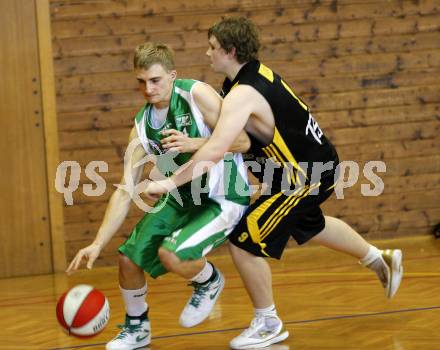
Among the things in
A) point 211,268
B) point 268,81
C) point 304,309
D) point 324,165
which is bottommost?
point 304,309

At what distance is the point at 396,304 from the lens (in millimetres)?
5164

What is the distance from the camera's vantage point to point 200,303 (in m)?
4.38

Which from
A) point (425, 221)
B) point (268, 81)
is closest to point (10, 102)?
point (268, 81)

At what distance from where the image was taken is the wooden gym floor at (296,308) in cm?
453

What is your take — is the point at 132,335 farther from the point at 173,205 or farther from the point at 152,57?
the point at 152,57

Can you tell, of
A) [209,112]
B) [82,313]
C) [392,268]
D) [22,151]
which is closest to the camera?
[82,313]

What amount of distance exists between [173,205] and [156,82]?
0.64m

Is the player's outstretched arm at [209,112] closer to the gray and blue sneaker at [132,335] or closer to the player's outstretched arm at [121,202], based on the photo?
the player's outstretched arm at [121,202]

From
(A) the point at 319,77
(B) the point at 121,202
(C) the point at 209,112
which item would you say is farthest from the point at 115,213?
(A) the point at 319,77

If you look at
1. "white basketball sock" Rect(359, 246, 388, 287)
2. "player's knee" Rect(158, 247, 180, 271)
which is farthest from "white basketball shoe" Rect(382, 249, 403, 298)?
"player's knee" Rect(158, 247, 180, 271)

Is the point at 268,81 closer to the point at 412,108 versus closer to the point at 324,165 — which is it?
the point at 324,165

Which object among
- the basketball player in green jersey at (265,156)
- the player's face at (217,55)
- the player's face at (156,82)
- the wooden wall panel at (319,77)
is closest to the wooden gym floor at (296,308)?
the basketball player in green jersey at (265,156)

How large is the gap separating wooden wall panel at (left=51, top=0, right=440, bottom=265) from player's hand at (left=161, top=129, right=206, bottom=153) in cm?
290

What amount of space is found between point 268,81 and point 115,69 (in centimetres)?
288
